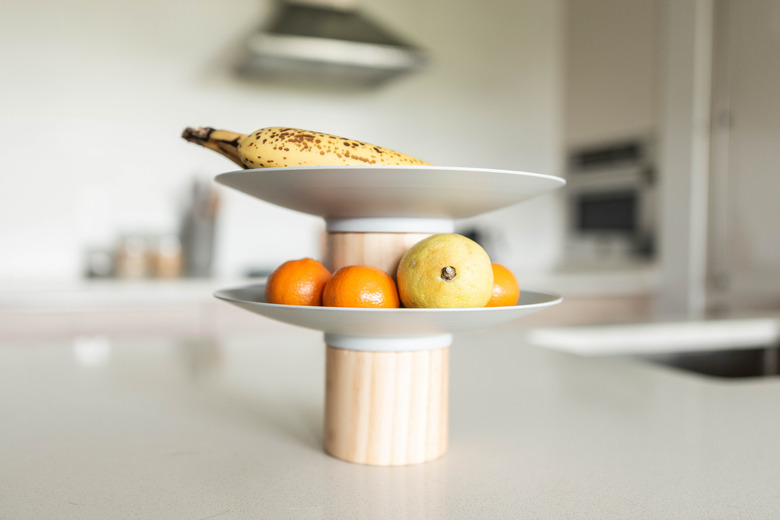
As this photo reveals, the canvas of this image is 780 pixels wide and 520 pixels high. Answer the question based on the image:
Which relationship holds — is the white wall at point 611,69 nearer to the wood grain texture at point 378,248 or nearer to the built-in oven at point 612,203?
the built-in oven at point 612,203

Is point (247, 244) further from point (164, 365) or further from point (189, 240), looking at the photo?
point (164, 365)

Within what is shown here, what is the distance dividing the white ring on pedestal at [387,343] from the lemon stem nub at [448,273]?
10 cm

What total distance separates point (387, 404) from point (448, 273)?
0.52 ft

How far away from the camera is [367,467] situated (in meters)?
0.64

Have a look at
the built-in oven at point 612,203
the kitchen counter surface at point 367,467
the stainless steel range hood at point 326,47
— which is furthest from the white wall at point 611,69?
the kitchen counter surface at point 367,467

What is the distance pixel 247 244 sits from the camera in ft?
10.2

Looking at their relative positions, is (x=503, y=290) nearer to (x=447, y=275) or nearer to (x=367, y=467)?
(x=447, y=275)

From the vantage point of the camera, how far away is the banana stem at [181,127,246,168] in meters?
0.65

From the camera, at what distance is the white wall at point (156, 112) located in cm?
270

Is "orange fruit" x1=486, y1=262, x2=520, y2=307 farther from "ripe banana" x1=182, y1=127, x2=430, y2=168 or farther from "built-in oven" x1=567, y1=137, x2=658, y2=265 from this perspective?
"built-in oven" x1=567, y1=137, x2=658, y2=265

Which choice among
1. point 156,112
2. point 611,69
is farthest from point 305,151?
point 611,69

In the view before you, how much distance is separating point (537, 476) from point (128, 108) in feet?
8.88

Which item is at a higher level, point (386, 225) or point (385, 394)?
point (386, 225)

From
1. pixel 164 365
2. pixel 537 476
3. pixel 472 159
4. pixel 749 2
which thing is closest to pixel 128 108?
pixel 472 159
